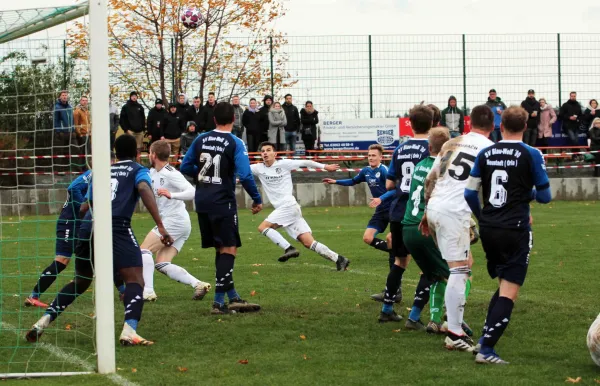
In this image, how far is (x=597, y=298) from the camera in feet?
32.4

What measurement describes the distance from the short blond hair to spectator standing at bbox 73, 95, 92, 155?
112 inches

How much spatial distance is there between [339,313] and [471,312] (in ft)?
4.21

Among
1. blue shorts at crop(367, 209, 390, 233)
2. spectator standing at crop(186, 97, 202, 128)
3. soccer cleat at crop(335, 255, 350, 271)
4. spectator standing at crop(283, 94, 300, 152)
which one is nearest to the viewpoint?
blue shorts at crop(367, 209, 390, 233)

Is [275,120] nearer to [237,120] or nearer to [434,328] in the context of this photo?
[237,120]

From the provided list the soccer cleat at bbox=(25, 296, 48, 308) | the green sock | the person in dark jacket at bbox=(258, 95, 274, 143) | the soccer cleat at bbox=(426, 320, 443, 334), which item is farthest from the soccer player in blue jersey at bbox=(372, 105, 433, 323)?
the person in dark jacket at bbox=(258, 95, 274, 143)

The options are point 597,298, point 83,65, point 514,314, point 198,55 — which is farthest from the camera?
point 198,55

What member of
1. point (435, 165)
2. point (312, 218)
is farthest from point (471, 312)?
point (312, 218)

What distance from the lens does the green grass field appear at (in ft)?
21.5

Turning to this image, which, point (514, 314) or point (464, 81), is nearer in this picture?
point (514, 314)

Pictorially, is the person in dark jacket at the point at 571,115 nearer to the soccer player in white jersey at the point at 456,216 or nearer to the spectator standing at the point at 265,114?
the spectator standing at the point at 265,114

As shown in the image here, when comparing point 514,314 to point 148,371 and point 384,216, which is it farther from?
point 148,371

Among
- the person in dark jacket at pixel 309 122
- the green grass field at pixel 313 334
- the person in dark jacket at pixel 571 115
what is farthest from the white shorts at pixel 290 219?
the person in dark jacket at pixel 571 115

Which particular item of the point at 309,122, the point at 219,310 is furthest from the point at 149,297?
the point at 309,122

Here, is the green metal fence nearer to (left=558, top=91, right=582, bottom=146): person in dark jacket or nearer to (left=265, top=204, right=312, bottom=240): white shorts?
(left=558, top=91, right=582, bottom=146): person in dark jacket
